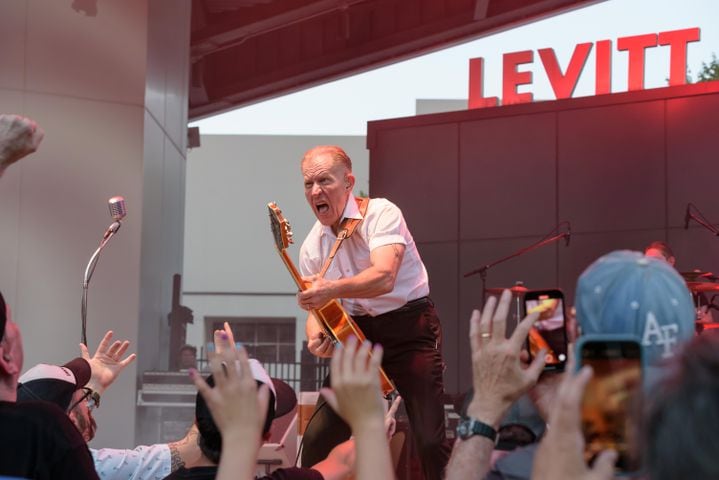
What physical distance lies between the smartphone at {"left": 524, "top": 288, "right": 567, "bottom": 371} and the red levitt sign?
10118 millimetres

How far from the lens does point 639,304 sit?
137cm

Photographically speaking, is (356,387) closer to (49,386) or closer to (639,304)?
(639,304)

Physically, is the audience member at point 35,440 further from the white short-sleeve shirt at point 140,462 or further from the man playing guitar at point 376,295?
the man playing guitar at point 376,295

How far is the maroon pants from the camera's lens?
3904mm

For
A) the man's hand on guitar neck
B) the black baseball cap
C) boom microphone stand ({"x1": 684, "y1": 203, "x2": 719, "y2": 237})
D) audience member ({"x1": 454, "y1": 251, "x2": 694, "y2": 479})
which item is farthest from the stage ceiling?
audience member ({"x1": 454, "y1": 251, "x2": 694, "y2": 479})

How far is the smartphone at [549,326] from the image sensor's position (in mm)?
1684

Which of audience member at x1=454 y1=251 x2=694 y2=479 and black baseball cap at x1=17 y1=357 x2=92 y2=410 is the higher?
audience member at x1=454 y1=251 x2=694 y2=479

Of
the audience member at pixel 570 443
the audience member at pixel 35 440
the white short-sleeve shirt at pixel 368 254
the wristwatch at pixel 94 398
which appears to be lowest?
the wristwatch at pixel 94 398

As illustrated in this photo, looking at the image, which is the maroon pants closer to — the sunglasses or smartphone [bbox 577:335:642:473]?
the sunglasses

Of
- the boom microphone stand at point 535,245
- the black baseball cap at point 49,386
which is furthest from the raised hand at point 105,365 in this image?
the boom microphone stand at point 535,245

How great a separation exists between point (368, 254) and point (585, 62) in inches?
320

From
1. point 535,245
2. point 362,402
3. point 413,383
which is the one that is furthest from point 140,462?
point 535,245

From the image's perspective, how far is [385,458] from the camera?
5.22 feet

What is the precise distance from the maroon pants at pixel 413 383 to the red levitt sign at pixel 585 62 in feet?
25.9
